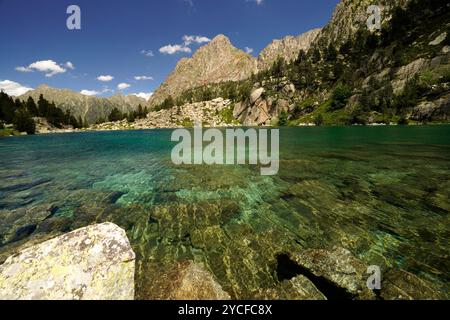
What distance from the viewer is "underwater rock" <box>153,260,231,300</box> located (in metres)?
6.50

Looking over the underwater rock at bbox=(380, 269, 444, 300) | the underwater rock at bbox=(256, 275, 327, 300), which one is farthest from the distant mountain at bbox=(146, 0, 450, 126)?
the underwater rock at bbox=(256, 275, 327, 300)

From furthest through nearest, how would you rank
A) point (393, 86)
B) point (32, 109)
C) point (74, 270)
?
point (32, 109)
point (393, 86)
point (74, 270)

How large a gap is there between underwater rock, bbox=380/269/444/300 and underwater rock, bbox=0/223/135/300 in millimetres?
7875

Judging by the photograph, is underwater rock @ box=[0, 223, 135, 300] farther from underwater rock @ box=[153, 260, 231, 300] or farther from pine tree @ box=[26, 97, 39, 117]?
pine tree @ box=[26, 97, 39, 117]

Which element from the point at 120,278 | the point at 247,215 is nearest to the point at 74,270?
the point at 120,278

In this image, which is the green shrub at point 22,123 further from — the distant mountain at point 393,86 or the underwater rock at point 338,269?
the underwater rock at point 338,269

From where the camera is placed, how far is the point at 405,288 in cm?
706

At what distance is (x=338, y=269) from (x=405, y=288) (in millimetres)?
1943

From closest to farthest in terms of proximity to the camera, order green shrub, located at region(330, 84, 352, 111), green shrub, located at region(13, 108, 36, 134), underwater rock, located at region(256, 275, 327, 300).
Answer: underwater rock, located at region(256, 275, 327, 300), green shrub, located at region(13, 108, 36, 134), green shrub, located at region(330, 84, 352, 111)

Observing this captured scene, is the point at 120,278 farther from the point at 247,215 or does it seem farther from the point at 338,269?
the point at 247,215

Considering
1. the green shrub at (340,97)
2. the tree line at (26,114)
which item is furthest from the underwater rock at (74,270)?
the green shrub at (340,97)

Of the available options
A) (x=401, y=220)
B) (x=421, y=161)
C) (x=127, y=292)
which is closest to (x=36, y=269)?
(x=127, y=292)
